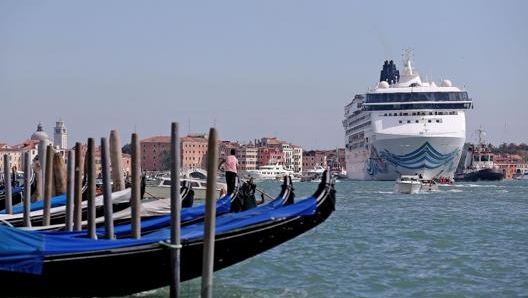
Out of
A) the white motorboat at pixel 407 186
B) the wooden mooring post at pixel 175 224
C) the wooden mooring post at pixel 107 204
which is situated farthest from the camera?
the white motorboat at pixel 407 186

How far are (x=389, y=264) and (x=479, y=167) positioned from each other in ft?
274

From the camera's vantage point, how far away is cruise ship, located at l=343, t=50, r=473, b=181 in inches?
2473

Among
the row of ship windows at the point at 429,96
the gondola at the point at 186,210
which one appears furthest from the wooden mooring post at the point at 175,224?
the row of ship windows at the point at 429,96

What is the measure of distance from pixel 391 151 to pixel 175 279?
55.8 m

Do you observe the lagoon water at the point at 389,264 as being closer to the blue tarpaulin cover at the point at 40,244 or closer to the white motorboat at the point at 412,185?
the blue tarpaulin cover at the point at 40,244

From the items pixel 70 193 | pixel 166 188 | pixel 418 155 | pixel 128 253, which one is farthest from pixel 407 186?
pixel 128 253

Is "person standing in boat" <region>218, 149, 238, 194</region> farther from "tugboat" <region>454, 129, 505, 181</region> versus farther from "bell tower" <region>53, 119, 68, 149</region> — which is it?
"bell tower" <region>53, 119, 68, 149</region>

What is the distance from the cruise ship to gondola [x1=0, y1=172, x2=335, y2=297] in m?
50.3

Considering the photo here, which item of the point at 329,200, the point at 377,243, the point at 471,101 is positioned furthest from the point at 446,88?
the point at 329,200

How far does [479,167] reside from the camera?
96.9 meters

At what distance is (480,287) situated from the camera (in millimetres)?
13047

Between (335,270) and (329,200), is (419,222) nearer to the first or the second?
(335,270)

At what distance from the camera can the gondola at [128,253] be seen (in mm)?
9469

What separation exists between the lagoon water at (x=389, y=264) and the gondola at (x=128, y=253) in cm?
109
